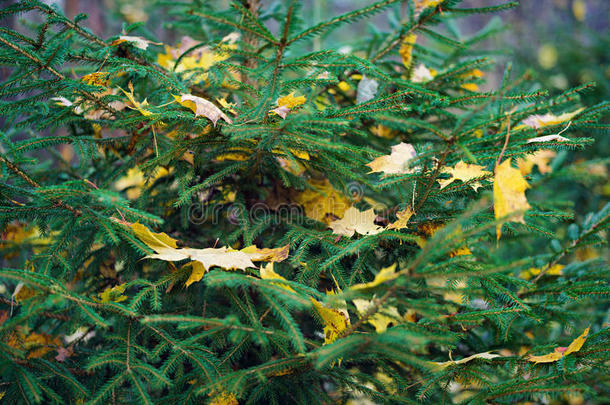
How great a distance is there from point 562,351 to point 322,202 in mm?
1144

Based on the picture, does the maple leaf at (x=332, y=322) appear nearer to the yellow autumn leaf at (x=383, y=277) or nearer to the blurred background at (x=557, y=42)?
the yellow autumn leaf at (x=383, y=277)

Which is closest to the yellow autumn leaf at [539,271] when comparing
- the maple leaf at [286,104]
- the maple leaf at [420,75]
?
the maple leaf at [420,75]

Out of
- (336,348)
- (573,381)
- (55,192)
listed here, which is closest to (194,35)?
(55,192)

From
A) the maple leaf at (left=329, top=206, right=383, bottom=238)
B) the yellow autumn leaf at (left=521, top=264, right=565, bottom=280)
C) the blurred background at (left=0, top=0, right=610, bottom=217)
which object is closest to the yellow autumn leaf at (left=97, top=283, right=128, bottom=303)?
the maple leaf at (left=329, top=206, right=383, bottom=238)

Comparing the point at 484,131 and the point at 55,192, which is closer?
the point at 55,192

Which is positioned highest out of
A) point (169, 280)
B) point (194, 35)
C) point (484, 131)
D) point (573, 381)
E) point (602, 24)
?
point (602, 24)

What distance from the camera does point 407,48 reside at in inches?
81.1

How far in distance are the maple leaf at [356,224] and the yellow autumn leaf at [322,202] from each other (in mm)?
193

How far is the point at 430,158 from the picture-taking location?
4.42 feet

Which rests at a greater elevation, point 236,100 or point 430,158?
point 236,100

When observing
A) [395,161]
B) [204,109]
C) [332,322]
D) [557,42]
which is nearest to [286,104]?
[204,109]

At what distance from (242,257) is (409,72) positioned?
4.80 feet

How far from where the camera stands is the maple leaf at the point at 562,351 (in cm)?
132

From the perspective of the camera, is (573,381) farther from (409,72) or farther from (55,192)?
(55,192)
